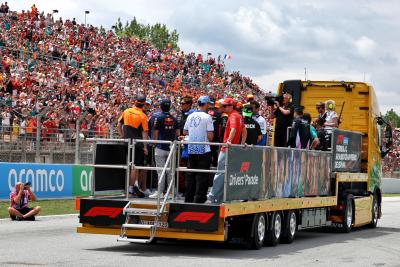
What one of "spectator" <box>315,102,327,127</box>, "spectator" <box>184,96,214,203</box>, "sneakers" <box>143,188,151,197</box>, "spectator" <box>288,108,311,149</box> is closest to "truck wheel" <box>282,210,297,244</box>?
"spectator" <box>288,108,311,149</box>

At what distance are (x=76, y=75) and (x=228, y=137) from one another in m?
23.5

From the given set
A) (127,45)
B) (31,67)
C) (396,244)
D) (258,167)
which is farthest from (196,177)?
(127,45)

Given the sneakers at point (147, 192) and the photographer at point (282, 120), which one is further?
the photographer at point (282, 120)

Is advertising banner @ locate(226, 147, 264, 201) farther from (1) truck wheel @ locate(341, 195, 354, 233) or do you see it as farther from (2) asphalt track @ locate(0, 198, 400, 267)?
(1) truck wheel @ locate(341, 195, 354, 233)

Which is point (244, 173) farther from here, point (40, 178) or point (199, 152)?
point (40, 178)

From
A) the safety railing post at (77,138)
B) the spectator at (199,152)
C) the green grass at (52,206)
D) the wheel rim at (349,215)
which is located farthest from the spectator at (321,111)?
the safety railing post at (77,138)

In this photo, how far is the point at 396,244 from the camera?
1702 cm

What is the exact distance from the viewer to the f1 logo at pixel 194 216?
12.9 meters

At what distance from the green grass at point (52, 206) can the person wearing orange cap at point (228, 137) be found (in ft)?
27.9

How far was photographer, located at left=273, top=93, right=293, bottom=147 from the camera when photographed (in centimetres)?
1769

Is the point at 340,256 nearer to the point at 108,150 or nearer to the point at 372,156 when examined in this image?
the point at 108,150

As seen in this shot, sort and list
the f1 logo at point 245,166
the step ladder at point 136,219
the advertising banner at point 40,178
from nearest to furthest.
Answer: the step ladder at point 136,219
the f1 logo at point 245,166
the advertising banner at point 40,178

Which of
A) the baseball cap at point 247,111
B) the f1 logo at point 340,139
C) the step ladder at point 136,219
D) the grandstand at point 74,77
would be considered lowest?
the step ladder at point 136,219

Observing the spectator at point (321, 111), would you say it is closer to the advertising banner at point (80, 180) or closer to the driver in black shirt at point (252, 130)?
the driver in black shirt at point (252, 130)
